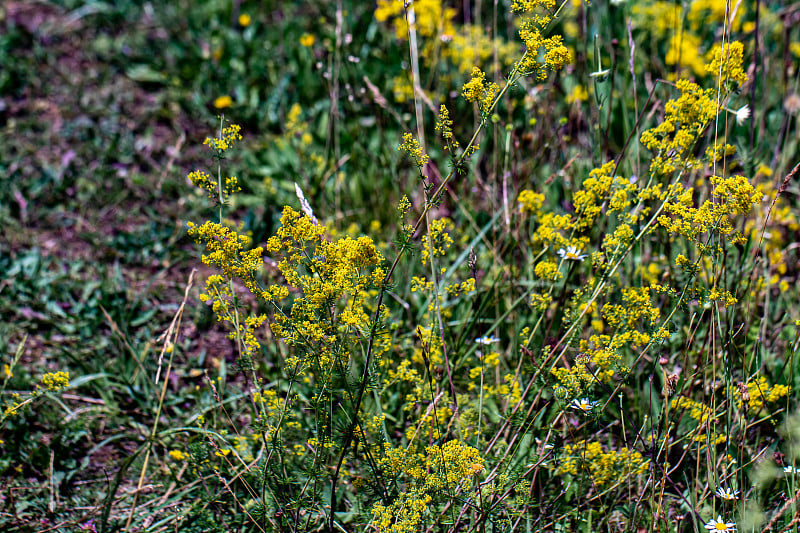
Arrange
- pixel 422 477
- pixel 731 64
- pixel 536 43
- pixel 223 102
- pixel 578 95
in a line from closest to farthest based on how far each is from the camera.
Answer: pixel 536 43
pixel 422 477
pixel 731 64
pixel 578 95
pixel 223 102

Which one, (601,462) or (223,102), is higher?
(223,102)

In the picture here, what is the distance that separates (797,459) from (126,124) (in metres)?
3.24

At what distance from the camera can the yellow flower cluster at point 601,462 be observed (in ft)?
5.48

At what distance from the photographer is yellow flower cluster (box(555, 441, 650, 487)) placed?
1.67 metres

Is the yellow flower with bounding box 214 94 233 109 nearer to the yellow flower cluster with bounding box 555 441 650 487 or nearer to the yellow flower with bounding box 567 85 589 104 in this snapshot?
the yellow flower with bounding box 567 85 589 104

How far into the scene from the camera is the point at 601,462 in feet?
5.50

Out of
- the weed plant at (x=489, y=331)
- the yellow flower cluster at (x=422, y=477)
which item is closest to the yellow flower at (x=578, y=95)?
the weed plant at (x=489, y=331)

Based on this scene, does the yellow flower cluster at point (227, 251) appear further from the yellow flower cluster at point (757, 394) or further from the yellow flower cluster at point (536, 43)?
the yellow flower cluster at point (757, 394)

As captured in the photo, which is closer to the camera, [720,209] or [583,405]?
[720,209]

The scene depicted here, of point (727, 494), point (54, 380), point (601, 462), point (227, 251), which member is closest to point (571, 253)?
point (601, 462)

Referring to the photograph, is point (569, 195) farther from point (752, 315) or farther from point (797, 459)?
point (797, 459)

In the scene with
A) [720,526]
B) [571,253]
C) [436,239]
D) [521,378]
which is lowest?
[720,526]

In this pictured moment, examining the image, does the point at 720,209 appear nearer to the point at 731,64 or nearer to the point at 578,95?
the point at 731,64

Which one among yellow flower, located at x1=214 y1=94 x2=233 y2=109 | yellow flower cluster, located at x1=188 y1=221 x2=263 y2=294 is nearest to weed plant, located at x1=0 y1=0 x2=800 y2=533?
yellow flower cluster, located at x1=188 y1=221 x2=263 y2=294
